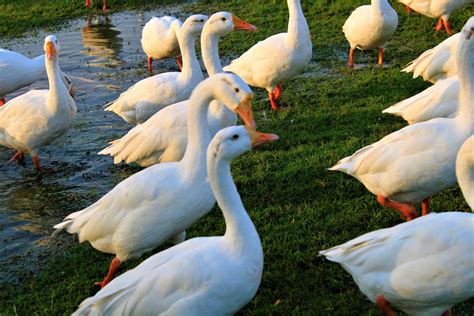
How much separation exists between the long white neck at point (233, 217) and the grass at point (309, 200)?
3.20 feet

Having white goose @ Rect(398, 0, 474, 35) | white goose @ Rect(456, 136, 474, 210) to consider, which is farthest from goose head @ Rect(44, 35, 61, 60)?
white goose @ Rect(398, 0, 474, 35)

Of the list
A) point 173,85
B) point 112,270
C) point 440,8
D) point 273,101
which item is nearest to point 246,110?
point 112,270

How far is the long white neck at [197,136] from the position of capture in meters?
5.19

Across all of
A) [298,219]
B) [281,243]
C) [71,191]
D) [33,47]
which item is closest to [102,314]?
[281,243]

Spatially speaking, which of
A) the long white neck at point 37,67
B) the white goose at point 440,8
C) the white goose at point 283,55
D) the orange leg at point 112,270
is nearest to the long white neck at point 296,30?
the white goose at point 283,55

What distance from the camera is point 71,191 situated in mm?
7648

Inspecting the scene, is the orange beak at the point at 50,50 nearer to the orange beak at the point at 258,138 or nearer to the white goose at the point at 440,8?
the orange beak at the point at 258,138

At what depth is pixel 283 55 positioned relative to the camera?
9.26 m

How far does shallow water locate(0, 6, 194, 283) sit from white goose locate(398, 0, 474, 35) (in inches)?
193

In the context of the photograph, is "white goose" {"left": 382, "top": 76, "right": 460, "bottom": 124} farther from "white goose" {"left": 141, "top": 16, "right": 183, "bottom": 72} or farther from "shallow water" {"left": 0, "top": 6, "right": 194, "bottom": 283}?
"white goose" {"left": 141, "top": 16, "right": 183, "bottom": 72}

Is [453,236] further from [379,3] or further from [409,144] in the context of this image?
[379,3]

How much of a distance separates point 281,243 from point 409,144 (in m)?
1.43

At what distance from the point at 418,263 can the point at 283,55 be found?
5438mm

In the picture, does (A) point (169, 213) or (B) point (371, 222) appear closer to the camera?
(A) point (169, 213)
